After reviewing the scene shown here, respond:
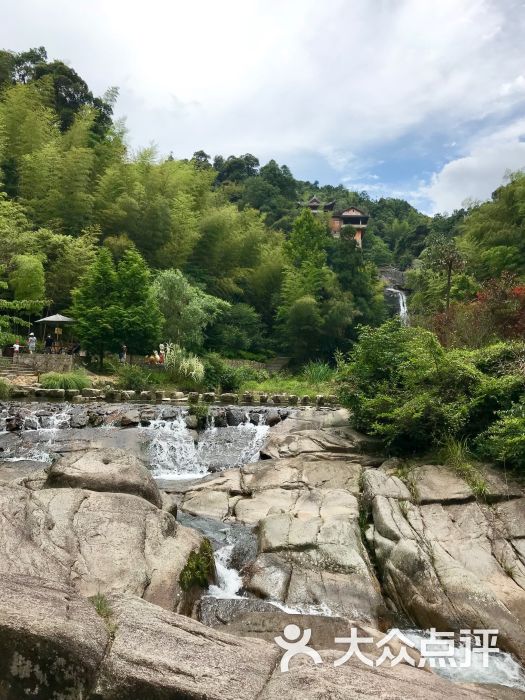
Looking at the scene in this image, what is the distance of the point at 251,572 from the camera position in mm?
4922

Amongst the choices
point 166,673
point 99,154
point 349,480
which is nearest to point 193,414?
point 349,480

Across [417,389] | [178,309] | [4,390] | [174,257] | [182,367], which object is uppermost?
[174,257]

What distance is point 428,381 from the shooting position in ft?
26.2

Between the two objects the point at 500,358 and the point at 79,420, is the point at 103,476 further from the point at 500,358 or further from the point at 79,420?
the point at 500,358

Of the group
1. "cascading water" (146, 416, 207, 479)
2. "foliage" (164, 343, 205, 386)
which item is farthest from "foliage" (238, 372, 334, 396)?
"cascading water" (146, 416, 207, 479)

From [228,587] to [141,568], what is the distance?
1164mm

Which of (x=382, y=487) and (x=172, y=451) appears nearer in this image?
(x=382, y=487)

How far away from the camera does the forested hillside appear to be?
1614 centimetres

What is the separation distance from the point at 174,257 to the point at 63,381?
10440 millimetres

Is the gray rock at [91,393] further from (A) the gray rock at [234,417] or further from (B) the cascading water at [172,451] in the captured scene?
(A) the gray rock at [234,417]

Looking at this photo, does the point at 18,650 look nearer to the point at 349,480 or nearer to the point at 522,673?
the point at 522,673

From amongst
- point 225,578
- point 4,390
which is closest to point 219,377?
point 4,390

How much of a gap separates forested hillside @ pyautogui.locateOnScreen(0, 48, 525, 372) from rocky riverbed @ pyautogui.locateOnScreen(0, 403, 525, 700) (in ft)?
22.4

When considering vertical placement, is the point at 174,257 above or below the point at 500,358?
above
